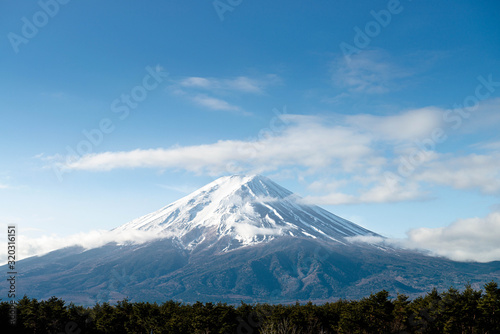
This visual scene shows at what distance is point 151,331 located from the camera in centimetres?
6203

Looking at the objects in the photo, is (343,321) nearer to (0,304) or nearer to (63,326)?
(63,326)

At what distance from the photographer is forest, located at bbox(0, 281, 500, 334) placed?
53.8 metres

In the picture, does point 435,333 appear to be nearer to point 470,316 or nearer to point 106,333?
point 470,316

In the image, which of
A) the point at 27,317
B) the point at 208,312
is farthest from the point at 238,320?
the point at 27,317

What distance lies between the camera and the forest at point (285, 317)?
53.8 meters

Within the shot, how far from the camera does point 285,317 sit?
60.2 meters

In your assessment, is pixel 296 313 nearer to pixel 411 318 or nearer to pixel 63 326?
pixel 411 318

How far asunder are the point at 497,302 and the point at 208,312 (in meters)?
37.3

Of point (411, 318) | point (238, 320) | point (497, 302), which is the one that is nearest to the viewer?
point (497, 302)

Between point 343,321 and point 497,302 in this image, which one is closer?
point 497,302

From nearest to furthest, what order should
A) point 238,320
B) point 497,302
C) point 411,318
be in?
point 497,302 < point 411,318 < point 238,320

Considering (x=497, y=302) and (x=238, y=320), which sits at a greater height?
(x=497, y=302)

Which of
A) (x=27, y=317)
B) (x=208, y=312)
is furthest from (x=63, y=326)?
(x=208, y=312)

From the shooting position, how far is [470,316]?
5381 cm
